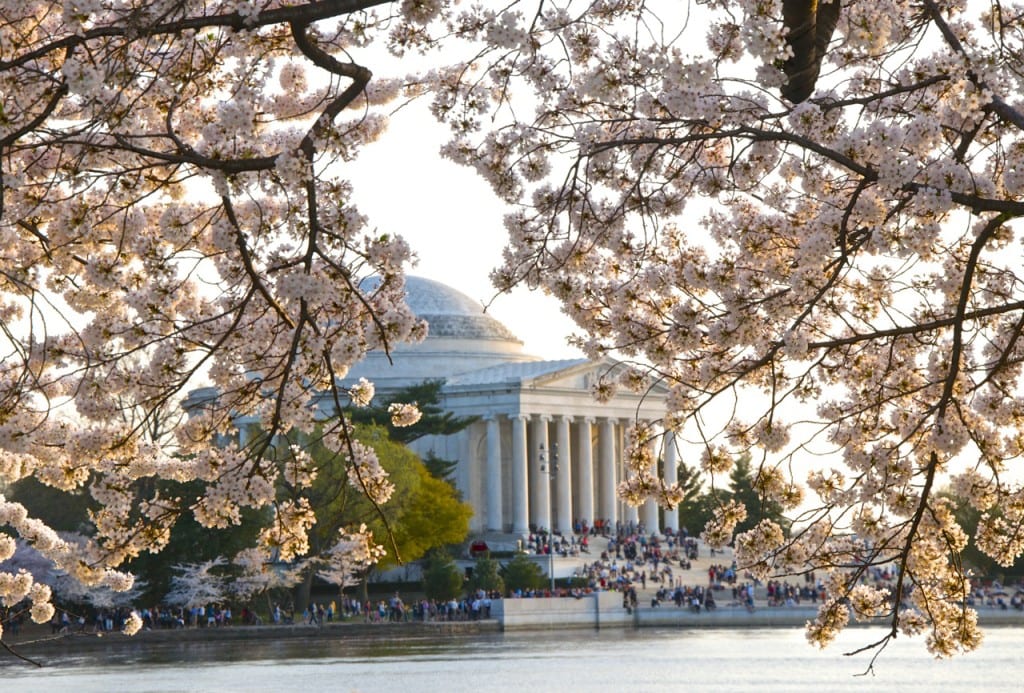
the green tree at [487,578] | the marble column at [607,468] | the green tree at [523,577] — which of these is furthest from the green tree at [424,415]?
the marble column at [607,468]

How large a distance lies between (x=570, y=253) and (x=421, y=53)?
2.34 metres

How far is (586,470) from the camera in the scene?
5394 inches

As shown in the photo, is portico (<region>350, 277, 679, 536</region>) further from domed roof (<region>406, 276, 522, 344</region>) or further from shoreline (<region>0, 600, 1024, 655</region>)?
shoreline (<region>0, 600, 1024, 655</region>)

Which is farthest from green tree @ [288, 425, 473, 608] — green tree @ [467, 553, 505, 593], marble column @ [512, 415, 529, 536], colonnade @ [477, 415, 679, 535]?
colonnade @ [477, 415, 679, 535]

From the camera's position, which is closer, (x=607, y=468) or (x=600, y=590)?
(x=600, y=590)

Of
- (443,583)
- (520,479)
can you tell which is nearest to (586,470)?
(520,479)

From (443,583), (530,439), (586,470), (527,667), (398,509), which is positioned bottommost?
(527,667)

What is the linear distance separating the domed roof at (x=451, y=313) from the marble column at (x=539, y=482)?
15.1m

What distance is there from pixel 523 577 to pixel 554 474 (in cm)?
3687

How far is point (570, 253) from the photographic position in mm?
14102

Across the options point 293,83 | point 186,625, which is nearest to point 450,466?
point 186,625

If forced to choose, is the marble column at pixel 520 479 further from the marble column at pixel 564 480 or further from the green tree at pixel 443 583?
the green tree at pixel 443 583

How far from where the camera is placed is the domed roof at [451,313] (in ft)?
488

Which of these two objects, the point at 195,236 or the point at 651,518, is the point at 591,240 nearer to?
the point at 195,236
